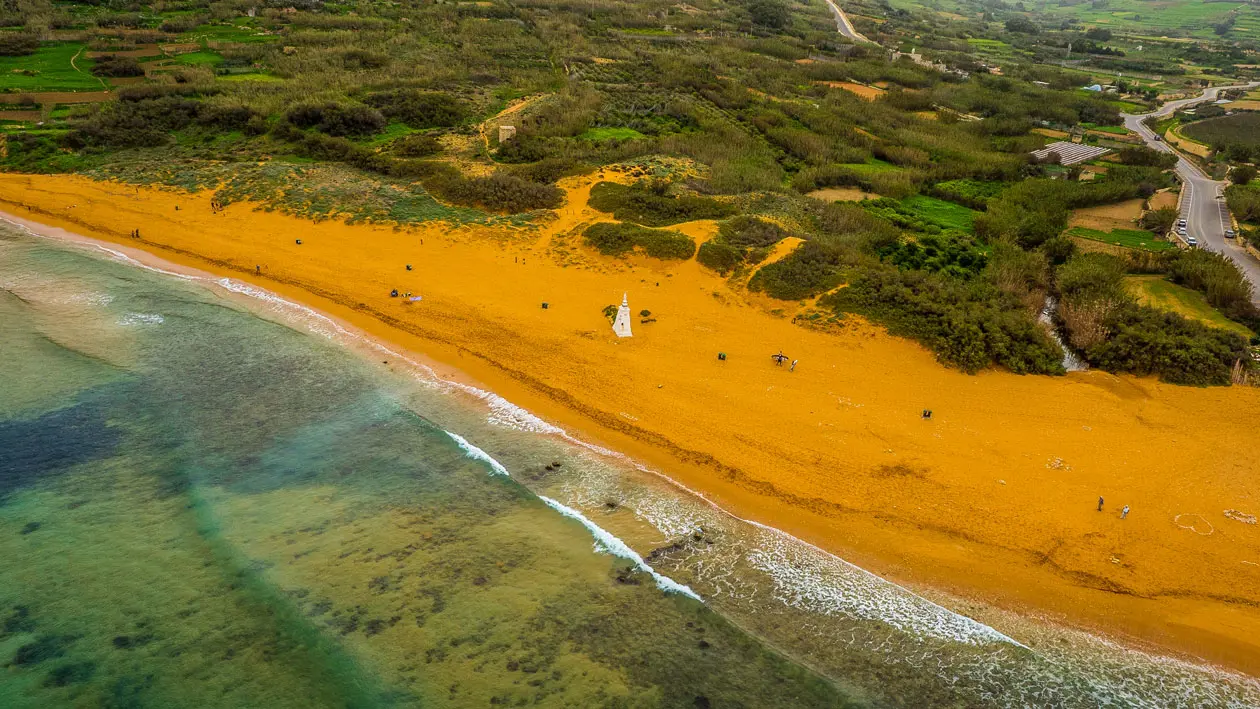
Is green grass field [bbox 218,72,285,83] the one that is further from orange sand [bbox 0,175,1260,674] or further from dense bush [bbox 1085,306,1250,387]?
dense bush [bbox 1085,306,1250,387]

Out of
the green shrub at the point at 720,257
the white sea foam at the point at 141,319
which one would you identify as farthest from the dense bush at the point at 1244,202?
the white sea foam at the point at 141,319

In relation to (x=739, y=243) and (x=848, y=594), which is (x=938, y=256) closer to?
(x=739, y=243)

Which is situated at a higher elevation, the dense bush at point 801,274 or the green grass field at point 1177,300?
the dense bush at point 801,274

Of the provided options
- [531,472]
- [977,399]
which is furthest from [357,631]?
[977,399]

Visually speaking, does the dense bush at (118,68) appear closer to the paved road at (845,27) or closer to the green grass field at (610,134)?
the green grass field at (610,134)

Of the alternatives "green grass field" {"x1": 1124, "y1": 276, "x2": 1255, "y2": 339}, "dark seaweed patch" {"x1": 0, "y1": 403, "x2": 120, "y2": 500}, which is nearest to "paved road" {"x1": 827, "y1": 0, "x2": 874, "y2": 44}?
"green grass field" {"x1": 1124, "y1": 276, "x2": 1255, "y2": 339}

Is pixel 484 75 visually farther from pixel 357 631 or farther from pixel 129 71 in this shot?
pixel 357 631

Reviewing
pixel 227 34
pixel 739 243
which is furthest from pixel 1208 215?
pixel 227 34
